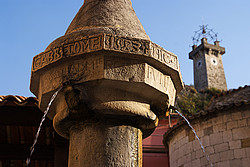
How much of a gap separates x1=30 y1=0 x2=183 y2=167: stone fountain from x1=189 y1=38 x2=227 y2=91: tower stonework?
3855 centimetres

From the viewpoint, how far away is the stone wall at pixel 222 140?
7.80 m

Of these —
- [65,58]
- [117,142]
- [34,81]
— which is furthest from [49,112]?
[117,142]

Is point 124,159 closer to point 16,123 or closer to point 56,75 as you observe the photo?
point 56,75

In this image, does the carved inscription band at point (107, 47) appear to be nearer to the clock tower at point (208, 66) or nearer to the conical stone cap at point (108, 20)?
the conical stone cap at point (108, 20)

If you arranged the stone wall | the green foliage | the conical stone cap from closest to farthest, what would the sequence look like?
the conical stone cap, the stone wall, the green foliage

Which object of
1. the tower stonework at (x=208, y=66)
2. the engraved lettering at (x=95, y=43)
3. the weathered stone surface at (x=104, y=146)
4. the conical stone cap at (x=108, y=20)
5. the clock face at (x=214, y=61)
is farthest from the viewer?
the clock face at (x=214, y=61)

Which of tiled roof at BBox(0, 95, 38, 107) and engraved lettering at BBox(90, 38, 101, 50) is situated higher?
tiled roof at BBox(0, 95, 38, 107)

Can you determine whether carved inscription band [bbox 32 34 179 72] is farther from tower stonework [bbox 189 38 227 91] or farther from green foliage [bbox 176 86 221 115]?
tower stonework [bbox 189 38 227 91]

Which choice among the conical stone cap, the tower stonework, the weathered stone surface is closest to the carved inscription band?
the conical stone cap

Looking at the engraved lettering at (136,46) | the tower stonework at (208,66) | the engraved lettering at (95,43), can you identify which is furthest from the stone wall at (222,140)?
the tower stonework at (208,66)

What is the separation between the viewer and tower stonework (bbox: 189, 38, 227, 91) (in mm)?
40469

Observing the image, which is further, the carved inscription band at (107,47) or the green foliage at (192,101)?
the green foliage at (192,101)

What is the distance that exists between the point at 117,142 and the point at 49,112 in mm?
786

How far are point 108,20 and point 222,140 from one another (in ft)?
20.7
